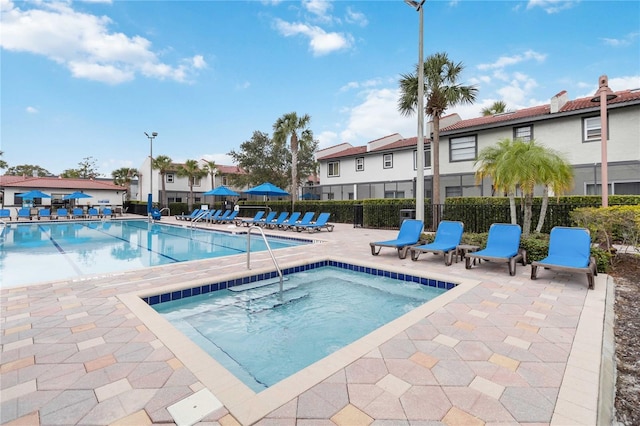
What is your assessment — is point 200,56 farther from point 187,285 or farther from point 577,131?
point 577,131

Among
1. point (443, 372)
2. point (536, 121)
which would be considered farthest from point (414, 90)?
point (443, 372)

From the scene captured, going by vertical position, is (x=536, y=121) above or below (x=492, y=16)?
below

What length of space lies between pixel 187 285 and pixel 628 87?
74.5 feet

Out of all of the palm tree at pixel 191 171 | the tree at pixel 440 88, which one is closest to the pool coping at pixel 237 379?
the tree at pixel 440 88

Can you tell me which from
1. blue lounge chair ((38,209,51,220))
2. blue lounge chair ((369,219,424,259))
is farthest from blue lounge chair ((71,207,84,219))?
blue lounge chair ((369,219,424,259))

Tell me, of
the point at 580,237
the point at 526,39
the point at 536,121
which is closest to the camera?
the point at 580,237

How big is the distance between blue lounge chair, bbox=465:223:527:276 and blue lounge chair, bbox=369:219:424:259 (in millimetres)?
1676

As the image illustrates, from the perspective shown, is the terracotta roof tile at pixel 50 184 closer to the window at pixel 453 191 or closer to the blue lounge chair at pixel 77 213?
the blue lounge chair at pixel 77 213

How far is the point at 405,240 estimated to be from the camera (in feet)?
28.3

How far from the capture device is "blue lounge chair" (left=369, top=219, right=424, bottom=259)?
8109mm

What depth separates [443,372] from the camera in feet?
8.68

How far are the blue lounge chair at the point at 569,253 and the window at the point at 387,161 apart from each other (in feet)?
59.7

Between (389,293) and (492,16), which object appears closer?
(389,293)

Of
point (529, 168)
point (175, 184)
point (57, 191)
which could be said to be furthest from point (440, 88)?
point (57, 191)
